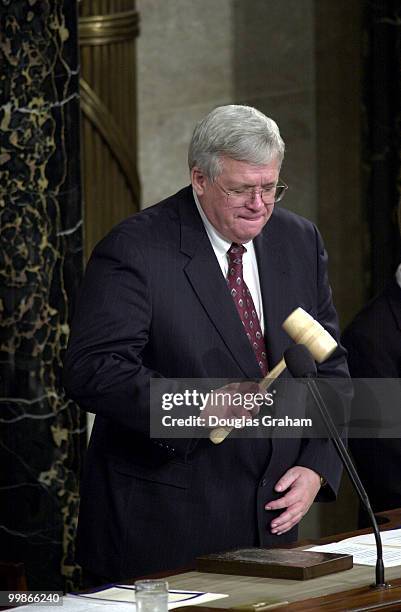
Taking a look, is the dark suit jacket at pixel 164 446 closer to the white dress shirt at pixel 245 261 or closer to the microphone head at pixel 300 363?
the white dress shirt at pixel 245 261

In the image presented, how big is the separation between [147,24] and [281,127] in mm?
887

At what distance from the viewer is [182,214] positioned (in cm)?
331

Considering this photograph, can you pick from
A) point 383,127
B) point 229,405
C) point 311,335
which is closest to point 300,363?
point 311,335

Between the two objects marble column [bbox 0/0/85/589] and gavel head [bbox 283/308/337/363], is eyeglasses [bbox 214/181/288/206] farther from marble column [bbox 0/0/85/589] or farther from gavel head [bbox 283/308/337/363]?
marble column [bbox 0/0/85/589]

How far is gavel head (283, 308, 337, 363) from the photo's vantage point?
275 cm

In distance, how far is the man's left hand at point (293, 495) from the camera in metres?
3.17

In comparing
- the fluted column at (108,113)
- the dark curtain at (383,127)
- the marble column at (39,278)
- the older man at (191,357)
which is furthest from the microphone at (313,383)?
the fluted column at (108,113)

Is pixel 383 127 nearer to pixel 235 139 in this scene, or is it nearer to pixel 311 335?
pixel 235 139

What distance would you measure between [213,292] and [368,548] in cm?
77

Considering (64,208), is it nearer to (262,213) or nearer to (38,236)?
(38,236)

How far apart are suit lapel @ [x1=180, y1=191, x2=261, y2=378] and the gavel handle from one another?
0.14 metres

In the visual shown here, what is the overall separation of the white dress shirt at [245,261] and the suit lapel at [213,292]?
0.08 ft

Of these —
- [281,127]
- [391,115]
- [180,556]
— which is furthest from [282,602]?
[281,127]

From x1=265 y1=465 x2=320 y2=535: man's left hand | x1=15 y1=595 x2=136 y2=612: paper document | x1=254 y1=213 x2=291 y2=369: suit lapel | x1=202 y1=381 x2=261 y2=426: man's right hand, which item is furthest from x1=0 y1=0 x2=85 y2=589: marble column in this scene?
x1=15 y1=595 x2=136 y2=612: paper document
